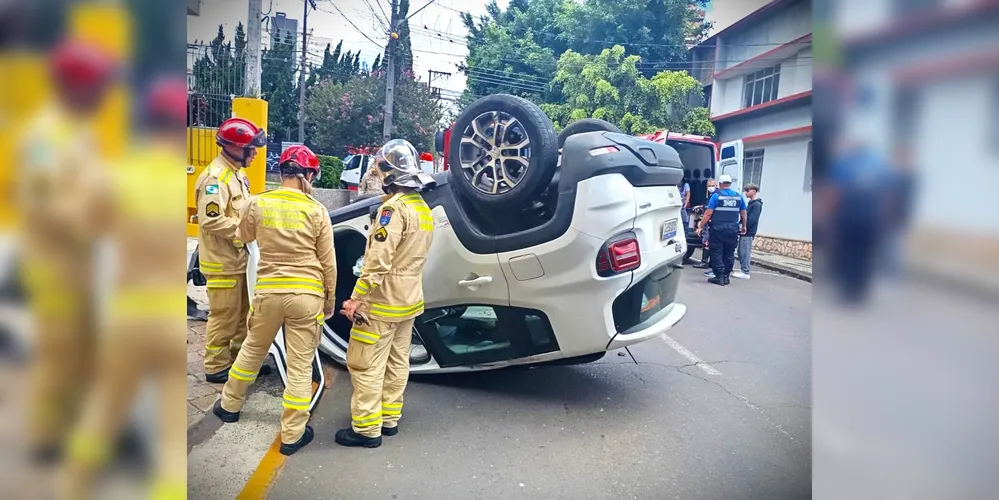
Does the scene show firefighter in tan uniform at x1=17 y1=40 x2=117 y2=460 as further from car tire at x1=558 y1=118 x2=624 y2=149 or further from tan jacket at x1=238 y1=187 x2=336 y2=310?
car tire at x1=558 y1=118 x2=624 y2=149

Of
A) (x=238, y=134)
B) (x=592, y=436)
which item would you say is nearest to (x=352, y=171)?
(x=238, y=134)

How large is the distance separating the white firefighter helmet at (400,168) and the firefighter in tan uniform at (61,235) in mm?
2277

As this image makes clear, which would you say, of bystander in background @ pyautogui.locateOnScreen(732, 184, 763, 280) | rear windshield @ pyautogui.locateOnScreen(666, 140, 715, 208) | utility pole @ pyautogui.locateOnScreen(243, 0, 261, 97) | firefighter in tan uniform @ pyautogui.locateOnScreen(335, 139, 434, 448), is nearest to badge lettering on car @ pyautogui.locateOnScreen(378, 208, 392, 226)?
firefighter in tan uniform @ pyautogui.locateOnScreen(335, 139, 434, 448)

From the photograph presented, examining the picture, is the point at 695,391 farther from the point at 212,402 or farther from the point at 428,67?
the point at 428,67

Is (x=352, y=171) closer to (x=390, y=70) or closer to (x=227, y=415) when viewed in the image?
(x=390, y=70)

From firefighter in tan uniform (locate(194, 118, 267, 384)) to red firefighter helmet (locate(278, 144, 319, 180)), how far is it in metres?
0.72

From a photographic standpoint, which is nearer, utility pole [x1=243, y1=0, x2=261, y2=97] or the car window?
the car window

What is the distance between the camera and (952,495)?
121cm

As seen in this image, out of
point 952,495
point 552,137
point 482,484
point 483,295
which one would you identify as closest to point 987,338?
point 952,495

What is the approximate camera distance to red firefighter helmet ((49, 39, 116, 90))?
115 cm

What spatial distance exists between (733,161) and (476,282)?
16.6ft

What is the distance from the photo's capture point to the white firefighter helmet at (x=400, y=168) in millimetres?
3473

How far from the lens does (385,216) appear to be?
3.33 m

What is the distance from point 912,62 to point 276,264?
288cm
